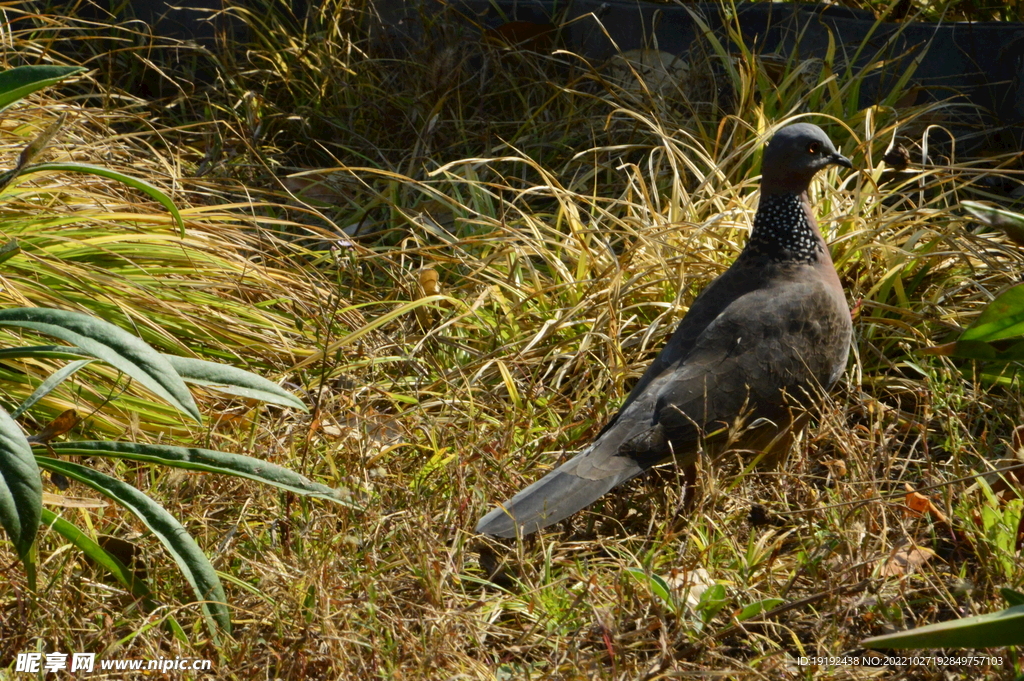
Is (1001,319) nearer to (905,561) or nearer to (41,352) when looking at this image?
(905,561)

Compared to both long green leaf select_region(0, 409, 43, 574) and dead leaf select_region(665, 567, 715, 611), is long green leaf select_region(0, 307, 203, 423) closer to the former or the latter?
long green leaf select_region(0, 409, 43, 574)

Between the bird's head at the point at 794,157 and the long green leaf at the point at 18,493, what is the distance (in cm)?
216

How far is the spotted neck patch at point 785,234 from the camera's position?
2.91 meters

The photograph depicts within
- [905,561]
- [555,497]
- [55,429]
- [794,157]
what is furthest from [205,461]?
[794,157]

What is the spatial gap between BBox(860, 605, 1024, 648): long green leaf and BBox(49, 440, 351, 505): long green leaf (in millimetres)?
1150

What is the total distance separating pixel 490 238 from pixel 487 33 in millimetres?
1618

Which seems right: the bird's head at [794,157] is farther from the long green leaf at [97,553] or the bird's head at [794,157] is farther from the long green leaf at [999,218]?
the long green leaf at [97,553]

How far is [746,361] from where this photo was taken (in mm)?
2652

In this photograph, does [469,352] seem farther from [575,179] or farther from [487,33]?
[487,33]

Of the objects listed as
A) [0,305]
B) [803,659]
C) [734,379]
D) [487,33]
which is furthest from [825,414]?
[487,33]

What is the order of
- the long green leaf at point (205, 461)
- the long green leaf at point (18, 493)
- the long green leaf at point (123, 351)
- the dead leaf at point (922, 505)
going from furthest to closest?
the dead leaf at point (922, 505), the long green leaf at point (205, 461), the long green leaf at point (123, 351), the long green leaf at point (18, 493)

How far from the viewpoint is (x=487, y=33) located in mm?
4719

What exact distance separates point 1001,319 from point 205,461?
63.9 inches

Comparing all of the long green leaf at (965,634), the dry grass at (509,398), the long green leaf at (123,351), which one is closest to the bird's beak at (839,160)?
the dry grass at (509,398)
